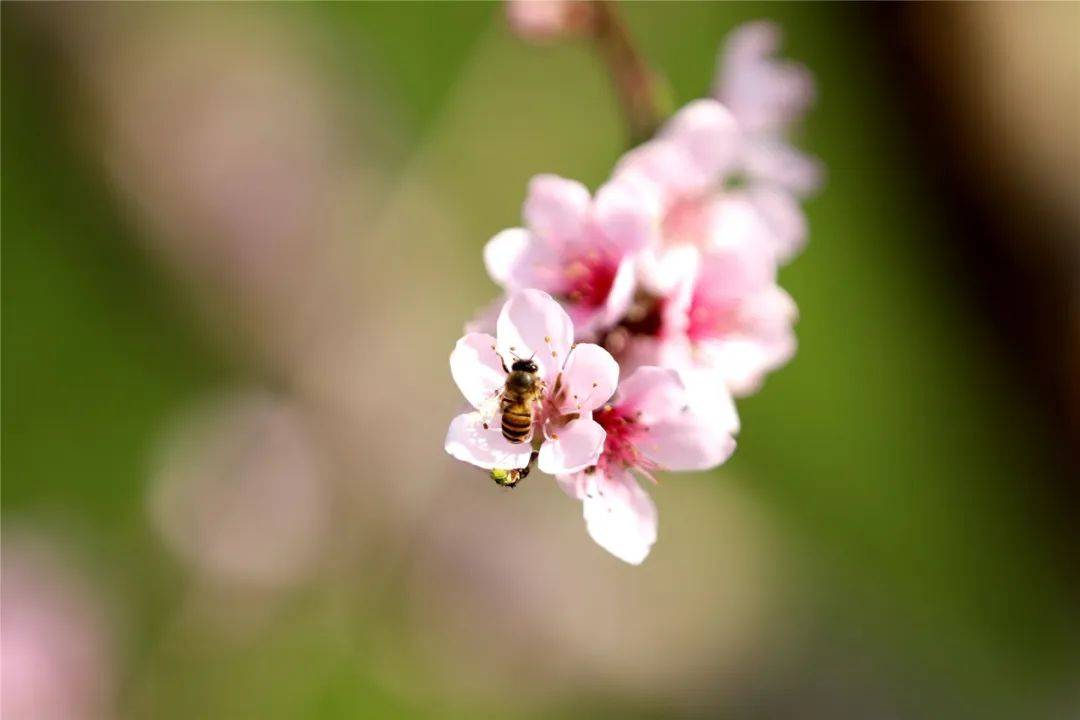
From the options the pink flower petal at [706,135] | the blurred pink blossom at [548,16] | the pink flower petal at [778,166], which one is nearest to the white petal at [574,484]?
the pink flower petal at [706,135]

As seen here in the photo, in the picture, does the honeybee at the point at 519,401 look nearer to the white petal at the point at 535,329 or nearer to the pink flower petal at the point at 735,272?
the white petal at the point at 535,329

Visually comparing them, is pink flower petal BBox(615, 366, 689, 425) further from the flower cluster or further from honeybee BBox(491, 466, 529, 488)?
honeybee BBox(491, 466, 529, 488)

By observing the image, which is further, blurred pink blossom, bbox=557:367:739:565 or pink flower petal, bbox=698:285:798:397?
pink flower petal, bbox=698:285:798:397

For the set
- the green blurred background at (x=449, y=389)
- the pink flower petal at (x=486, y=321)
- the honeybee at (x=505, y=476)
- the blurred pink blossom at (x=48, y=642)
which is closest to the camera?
the honeybee at (x=505, y=476)

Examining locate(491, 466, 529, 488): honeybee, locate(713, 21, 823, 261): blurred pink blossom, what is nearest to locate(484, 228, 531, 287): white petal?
locate(491, 466, 529, 488): honeybee

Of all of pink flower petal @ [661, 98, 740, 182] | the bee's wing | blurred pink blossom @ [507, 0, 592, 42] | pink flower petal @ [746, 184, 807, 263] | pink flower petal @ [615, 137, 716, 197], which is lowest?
the bee's wing

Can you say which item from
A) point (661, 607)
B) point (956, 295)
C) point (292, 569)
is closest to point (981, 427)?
point (956, 295)

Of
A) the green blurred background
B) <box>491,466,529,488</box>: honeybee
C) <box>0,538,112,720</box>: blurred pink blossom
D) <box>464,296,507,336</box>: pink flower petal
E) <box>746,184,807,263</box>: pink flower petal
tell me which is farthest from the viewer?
the green blurred background
